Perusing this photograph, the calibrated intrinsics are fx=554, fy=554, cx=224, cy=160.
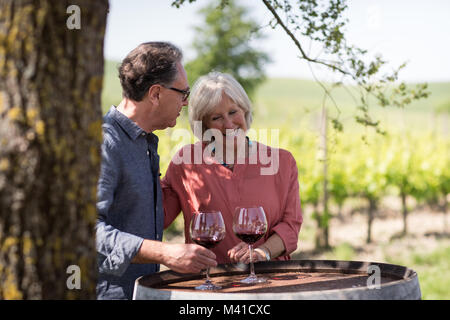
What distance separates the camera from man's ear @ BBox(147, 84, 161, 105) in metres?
2.55

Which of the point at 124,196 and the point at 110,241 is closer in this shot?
the point at 110,241

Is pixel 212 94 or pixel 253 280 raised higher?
pixel 212 94

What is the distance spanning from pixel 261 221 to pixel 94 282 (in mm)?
866

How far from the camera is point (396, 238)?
1052 centimetres

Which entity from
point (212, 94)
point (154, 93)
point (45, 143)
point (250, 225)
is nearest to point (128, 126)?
point (154, 93)

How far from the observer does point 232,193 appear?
2.71 meters

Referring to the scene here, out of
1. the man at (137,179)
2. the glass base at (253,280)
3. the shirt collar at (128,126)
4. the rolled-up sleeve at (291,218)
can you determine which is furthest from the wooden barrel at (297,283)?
the shirt collar at (128,126)

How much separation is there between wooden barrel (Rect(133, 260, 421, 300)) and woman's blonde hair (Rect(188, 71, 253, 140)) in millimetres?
843

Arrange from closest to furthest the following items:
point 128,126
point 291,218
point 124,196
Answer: point 124,196 < point 128,126 < point 291,218

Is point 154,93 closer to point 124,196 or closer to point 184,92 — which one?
point 184,92

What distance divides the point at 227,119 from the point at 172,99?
322 millimetres

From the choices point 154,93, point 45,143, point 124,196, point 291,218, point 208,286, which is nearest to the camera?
point 45,143

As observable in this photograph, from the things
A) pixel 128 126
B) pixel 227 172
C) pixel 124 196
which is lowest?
pixel 124 196

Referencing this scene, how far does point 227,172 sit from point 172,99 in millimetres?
470
